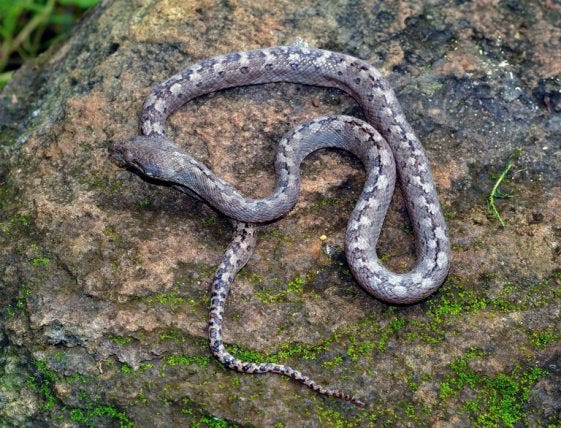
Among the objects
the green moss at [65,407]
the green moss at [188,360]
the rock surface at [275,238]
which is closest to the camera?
the green moss at [65,407]

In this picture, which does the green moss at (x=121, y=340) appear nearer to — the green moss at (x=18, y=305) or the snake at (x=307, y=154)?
the snake at (x=307, y=154)

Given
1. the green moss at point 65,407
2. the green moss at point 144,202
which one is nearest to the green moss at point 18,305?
the green moss at point 65,407

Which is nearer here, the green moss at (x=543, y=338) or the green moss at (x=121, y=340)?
the green moss at (x=121, y=340)

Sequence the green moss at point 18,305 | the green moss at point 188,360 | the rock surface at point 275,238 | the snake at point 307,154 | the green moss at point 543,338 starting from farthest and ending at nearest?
the snake at point 307,154 → the green moss at point 18,305 → the green moss at point 543,338 → the green moss at point 188,360 → the rock surface at point 275,238

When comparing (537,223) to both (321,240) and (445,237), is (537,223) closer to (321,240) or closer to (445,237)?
(445,237)

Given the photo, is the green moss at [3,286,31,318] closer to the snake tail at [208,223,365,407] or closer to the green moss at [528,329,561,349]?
the snake tail at [208,223,365,407]

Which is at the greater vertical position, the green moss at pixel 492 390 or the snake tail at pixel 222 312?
the snake tail at pixel 222 312
